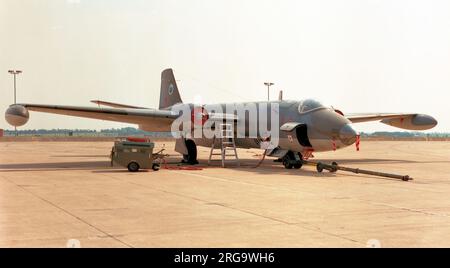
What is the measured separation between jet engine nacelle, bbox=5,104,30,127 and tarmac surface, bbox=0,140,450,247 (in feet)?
14.7

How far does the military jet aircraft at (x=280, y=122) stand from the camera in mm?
21547

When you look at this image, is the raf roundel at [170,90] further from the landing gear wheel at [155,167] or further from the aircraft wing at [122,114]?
the landing gear wheel at [155,167]

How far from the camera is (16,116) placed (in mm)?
21641

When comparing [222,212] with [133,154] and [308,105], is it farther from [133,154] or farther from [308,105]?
[308,105]

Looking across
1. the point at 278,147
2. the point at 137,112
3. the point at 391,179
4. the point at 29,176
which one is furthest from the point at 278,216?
the point at 137,112

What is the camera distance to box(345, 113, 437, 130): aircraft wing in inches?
1208

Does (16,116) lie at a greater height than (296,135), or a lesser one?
greater

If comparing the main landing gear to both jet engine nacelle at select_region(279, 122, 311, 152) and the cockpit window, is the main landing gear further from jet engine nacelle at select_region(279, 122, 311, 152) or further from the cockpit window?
the cockpit window

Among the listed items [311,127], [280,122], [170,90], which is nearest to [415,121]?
[280,122]

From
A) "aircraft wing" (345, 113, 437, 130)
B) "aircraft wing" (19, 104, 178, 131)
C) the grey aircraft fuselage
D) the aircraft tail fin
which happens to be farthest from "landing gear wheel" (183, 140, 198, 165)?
"aircraft wing" (345, 113, 437, 130)

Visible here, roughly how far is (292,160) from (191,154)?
19.9ft

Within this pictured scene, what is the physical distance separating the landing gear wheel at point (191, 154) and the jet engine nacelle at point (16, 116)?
8481 mm

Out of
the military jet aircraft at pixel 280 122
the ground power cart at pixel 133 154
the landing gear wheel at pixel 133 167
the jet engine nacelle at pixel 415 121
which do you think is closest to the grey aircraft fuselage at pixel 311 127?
the military jet aircraft at pixel 280 122
